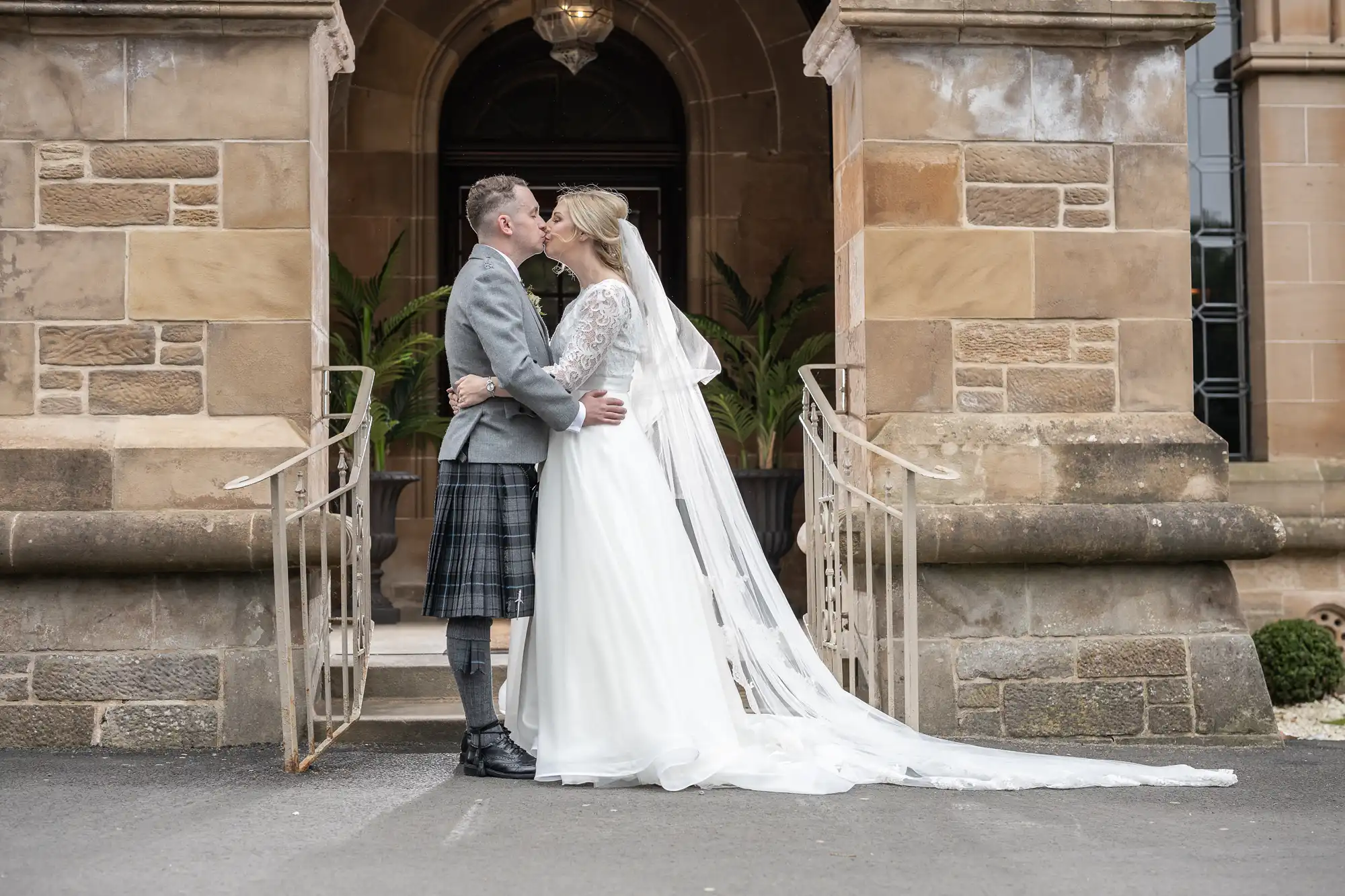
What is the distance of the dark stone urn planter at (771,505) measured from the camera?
8266 millimetres

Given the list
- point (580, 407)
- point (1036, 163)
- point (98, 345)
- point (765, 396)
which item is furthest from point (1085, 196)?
point (98, 345)

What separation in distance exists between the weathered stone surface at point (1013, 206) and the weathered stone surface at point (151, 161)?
278 centimetres

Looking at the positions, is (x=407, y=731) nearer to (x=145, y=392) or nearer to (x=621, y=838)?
(x=145, y=392)

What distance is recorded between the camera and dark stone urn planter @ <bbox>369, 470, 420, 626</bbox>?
8008mm

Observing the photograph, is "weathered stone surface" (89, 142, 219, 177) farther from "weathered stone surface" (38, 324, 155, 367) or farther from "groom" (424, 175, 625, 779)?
"groom" (424, 175, 625, 779)

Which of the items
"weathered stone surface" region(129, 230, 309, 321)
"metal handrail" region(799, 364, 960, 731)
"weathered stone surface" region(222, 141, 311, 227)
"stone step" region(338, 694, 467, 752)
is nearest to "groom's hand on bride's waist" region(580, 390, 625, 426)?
"metal handrail" region(799, 364, 960, 731)

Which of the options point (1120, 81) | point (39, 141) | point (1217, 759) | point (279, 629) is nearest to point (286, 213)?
point (39, 141)

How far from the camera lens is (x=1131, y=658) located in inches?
222

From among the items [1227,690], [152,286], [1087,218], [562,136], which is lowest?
[1227,690]

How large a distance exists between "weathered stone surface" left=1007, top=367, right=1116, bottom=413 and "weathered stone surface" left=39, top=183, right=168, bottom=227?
3.17 metres

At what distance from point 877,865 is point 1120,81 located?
11.8 ft

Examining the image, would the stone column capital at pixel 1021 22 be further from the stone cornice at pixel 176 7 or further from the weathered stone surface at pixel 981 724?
→ the weathered stone surface at pixel 981 724

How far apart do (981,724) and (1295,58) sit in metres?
4.31

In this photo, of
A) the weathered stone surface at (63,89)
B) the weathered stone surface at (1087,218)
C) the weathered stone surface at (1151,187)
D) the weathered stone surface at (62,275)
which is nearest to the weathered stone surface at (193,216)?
the weathered stone surface at (62,275)
